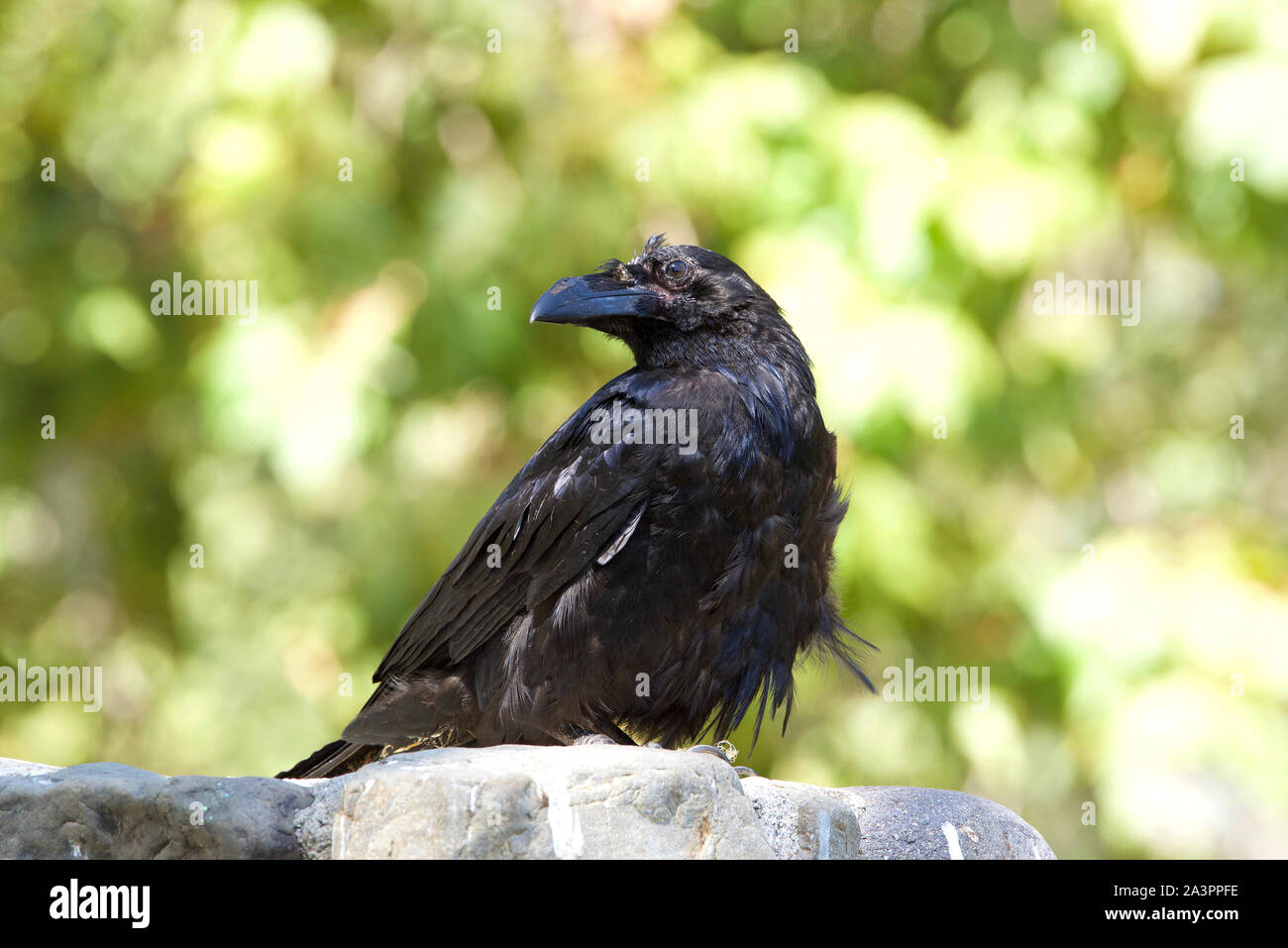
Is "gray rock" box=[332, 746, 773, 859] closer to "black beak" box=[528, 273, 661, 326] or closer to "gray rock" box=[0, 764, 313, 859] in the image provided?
"gray rock" box=[0, 764, 313, 859]

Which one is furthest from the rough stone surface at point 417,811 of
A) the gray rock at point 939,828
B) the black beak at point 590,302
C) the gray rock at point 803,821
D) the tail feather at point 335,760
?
the black beak at point 590,302

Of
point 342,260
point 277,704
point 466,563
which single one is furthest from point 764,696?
point 277,704

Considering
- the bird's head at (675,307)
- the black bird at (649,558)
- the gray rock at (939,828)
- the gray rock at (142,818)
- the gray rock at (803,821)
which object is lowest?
the gray rock at (939,828)

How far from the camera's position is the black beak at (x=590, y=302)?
150 inches

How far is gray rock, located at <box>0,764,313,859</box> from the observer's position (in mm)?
2627

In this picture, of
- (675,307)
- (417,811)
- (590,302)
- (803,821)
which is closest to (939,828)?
(803,821)

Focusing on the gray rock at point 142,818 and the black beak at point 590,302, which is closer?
the gray rock at point 142,818

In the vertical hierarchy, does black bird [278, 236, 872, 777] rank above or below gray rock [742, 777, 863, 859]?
above

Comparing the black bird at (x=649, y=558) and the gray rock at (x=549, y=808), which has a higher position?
the black bird at (x=649, y=558)

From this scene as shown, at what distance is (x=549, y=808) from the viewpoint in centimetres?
264

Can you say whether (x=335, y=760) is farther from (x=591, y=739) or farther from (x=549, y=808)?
(x=549, y=808)

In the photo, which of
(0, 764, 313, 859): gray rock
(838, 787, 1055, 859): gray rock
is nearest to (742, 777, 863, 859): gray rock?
(838, 787, 1055, 859): gray rock

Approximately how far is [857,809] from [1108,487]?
5231mm

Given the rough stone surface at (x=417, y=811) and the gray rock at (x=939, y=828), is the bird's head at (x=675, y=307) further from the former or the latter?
the rough stone surface at (x=417, y=811)
